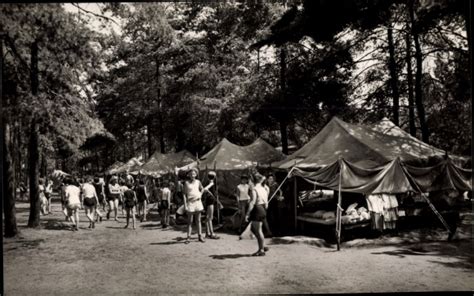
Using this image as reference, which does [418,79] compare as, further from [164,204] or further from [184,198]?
[164,204]

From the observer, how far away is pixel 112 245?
811 cm

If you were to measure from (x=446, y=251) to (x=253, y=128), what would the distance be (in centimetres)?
691

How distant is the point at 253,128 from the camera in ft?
41.5

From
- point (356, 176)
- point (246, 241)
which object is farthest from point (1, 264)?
point (356, 176)

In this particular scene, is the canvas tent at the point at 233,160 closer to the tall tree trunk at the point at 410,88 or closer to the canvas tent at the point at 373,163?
the canvas tent at the point at 373,163

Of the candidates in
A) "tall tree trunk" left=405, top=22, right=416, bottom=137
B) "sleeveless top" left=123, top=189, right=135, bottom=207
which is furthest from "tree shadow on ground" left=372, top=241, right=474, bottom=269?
"sleeveless top" left=123, top=189, right=135, bottom=207

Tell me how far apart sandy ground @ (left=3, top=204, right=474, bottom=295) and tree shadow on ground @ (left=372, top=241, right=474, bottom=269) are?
2 cm

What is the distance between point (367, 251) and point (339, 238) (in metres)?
0.59

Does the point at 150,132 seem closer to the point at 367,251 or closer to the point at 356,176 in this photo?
the point at 356,176

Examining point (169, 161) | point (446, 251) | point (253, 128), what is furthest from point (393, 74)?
point (169, 161)

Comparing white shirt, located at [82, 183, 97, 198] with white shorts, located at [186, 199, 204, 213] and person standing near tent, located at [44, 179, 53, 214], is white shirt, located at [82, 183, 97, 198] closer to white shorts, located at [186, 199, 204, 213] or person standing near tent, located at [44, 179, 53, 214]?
person standing near tent, located at [44, 179, 53, 214]

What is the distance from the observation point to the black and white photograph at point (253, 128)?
20.9 ft

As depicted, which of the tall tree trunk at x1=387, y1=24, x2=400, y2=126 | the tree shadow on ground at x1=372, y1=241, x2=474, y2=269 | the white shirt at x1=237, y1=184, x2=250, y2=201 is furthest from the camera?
the tall tree trunk at x1=387, y1=24, x2=400, y2=126

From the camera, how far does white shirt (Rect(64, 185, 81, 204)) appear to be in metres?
10.0
